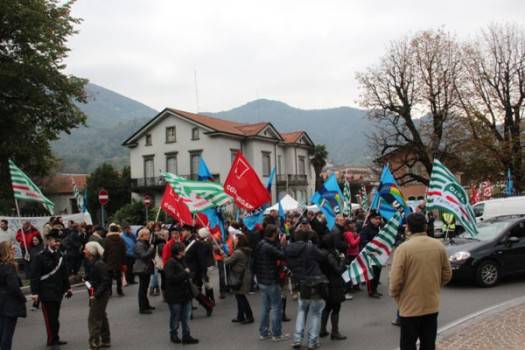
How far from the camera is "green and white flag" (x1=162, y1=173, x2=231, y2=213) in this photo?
38.2ft

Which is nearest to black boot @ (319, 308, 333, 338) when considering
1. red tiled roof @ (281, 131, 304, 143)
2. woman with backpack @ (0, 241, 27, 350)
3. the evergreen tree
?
woman with backpack @ (0, 241, 27, 350)

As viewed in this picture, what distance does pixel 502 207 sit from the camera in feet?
70.9

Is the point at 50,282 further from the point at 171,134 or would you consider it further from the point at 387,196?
the point at 171,134

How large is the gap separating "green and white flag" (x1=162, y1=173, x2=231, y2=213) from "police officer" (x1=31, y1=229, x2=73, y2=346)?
3907mm

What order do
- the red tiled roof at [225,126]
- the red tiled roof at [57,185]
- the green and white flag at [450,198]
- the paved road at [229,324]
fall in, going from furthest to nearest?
the red tiled roof at [57,185] < the red tiled roof at [225,126] < the green and white flag at [450,198] < the paved road at [229,324]

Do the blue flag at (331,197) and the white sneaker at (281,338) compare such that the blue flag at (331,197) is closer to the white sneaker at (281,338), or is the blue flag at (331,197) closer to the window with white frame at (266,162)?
the white sneaker at (281,338)

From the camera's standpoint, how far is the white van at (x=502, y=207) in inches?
832

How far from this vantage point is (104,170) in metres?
56.4

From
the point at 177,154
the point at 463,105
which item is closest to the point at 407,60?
the point at 463,105

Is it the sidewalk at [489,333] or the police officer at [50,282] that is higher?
the police officer at [50,282]

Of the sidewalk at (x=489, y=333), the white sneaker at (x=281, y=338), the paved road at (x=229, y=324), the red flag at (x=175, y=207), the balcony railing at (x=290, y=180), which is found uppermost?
A: the balcony railing at (x=290, y=180)

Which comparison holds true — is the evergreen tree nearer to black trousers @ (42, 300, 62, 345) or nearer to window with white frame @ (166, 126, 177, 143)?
black trousers @ (42, 300, 62, 345)

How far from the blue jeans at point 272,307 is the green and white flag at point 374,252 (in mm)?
1287

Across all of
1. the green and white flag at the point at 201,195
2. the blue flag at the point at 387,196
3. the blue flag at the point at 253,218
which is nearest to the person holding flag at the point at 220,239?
the blue flag at the point at 253,218
